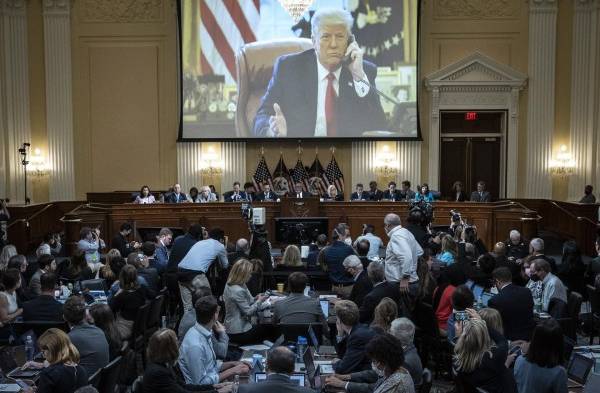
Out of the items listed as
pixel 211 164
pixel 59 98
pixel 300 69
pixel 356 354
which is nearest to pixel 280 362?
pixel 356 354

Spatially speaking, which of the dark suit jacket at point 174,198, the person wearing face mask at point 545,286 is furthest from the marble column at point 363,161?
the person wearing face mask at point 545,286

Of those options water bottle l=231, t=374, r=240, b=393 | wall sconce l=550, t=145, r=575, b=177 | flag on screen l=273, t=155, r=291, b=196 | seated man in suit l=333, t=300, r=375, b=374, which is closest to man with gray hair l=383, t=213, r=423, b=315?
seated man in suit l=333, t=300, r=375, b=374

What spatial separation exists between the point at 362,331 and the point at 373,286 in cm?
229

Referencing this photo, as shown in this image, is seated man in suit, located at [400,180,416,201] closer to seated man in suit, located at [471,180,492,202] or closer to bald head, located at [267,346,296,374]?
seated man in suit, located at [471,180,492,202]

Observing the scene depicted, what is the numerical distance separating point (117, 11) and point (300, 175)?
6.55 m

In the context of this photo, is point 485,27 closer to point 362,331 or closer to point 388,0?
point 388,0

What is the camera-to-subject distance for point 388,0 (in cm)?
1966

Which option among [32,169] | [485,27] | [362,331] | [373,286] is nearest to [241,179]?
[32,169]

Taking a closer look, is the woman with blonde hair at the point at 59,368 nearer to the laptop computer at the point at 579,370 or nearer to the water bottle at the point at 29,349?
the water bottle at the point at 29,349

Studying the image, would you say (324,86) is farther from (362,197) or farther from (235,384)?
(235,384)

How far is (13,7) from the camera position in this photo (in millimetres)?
20094

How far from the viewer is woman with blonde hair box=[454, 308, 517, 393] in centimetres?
550

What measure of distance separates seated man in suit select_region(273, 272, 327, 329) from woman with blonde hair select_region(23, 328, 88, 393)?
2512mm

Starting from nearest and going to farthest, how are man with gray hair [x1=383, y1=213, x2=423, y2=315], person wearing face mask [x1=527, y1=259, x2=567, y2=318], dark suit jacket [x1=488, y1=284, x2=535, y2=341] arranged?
1. dark suit jacket [x1=488, y1=284, x2=535, y2=341]
2. person wearing face mask [x1=527, y1=259, x2=567, y2=318]
3. man with gray hair [x1=383, y1=213, x2=423, y2=315]
